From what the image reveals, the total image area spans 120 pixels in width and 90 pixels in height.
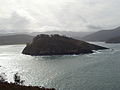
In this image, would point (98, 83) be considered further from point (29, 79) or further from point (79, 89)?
point (29, 79)

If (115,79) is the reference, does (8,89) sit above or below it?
above

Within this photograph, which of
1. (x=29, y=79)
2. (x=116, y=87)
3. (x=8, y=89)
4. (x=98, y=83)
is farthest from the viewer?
(x=29, y=79)

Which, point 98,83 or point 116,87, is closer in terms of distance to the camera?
point 116,87

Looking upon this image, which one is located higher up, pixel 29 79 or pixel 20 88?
pixel 20 88

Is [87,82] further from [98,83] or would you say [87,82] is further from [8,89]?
[8,89]

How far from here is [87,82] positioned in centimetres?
9250

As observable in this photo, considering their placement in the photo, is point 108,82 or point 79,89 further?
point 108,82

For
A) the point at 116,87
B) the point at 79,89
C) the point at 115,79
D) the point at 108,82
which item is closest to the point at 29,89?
the point at 79,89

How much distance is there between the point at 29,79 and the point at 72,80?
22.2 metres

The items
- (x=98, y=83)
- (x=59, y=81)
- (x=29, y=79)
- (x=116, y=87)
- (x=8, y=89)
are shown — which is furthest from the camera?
(x=29, y=79)

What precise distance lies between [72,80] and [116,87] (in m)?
23.1

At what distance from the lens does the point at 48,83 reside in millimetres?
93562

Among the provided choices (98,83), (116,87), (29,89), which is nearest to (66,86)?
(98,83)

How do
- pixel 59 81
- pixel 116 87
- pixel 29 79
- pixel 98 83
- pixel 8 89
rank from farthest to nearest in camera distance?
pixel 29 79 → pixel 59 81 → pixel 98 83 → pixel 116 87 → pixel 8 89
